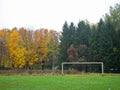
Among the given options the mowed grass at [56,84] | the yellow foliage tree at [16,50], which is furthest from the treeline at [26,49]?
the mowed grass at [56,84]

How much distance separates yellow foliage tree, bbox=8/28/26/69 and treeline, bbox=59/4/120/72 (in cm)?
850

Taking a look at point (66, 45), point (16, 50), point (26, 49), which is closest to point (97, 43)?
point (66, 45)

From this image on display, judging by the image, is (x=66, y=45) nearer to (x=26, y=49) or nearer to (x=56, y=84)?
(x=26, y=49)

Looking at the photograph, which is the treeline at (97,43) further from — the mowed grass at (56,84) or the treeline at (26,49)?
the mowed grass at (56,84)

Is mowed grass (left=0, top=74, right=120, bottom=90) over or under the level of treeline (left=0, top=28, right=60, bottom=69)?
under

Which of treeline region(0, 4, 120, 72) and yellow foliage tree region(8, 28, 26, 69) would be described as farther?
yellow foliage tree region(8, 28, 26, 69)

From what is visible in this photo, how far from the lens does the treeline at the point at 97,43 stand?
5644 cm

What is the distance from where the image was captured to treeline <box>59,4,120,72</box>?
56.4 meters

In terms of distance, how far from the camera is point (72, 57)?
60.1 meters

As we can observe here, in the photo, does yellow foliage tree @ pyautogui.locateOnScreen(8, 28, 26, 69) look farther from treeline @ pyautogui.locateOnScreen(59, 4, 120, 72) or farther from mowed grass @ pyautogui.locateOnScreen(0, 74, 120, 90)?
mowed grass @ pyautogui.locateOnScreen(0, 74, 120, 90)

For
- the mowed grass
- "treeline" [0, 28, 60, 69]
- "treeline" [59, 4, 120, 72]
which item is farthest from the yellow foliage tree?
the mowed grass

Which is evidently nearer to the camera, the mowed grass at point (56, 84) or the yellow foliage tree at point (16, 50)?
the mowed grass at point (56, 84)

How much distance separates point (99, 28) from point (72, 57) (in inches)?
331

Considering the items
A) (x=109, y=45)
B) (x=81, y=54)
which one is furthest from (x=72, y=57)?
(x=109, y=45)
